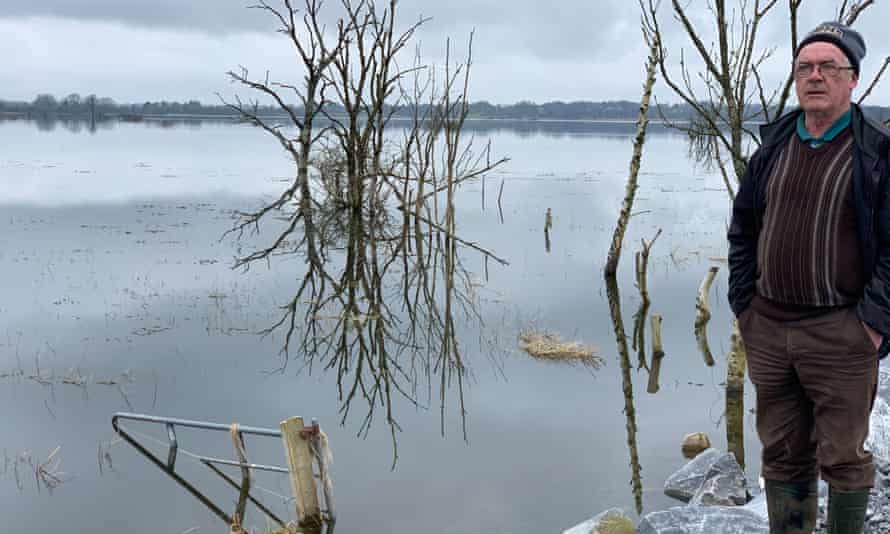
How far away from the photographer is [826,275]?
3.37m

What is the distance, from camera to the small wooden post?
574 centimetres

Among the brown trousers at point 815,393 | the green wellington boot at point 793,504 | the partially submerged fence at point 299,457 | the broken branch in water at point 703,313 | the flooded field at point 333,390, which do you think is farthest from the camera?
the broken branch in water at point 703,313

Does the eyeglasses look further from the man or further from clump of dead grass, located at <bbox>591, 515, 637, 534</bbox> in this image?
clump of dead grass, located at <bbox>591, 515, 637, 534</bbox>

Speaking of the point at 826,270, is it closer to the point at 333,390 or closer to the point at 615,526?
the point at 615,526

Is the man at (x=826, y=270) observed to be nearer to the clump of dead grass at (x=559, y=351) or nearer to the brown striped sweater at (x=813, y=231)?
the brown striped sweater at (x=813, y=231)

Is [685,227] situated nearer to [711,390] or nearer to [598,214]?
[598,214]

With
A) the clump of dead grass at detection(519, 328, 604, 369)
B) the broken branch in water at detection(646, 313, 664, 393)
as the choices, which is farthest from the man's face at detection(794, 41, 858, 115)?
the clump of dead grass at detection(519, 328, 604, 369)

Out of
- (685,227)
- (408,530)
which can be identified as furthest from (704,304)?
(685,227)

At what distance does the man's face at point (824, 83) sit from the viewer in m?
3.33

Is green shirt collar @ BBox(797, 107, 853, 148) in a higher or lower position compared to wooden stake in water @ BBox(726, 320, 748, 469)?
higher

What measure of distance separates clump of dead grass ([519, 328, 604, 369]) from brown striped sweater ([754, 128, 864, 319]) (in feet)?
27.8

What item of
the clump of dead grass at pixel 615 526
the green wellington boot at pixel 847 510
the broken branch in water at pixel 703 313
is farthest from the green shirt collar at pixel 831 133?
the broken branch in water at pixel 703 313

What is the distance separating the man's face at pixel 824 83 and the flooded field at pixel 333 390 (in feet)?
14.6

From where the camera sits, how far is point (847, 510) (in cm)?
351
